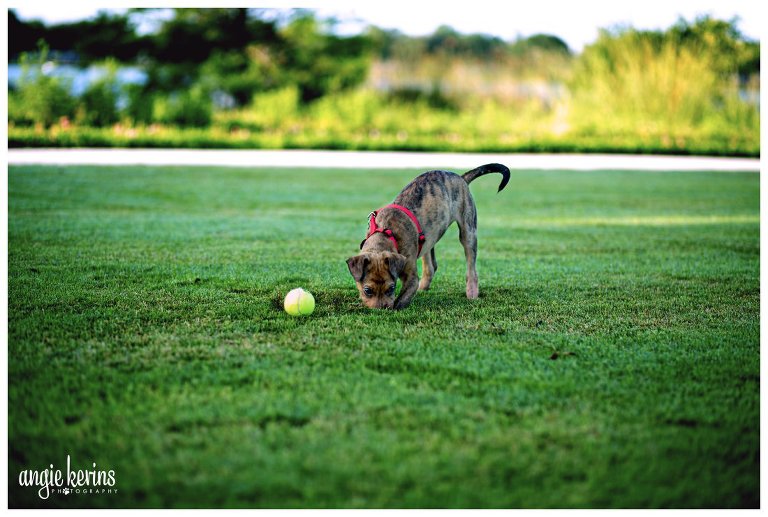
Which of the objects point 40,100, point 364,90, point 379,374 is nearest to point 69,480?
point 379,374

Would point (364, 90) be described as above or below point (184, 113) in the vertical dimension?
above

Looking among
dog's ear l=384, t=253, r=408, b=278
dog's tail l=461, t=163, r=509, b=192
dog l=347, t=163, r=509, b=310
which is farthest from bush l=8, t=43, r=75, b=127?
dog's ear l=384, t=253, r=408, b=278

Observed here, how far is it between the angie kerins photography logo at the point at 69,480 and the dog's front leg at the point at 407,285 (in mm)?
2688

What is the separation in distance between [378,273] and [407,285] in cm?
30

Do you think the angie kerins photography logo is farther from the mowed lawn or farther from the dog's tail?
the dog's tail

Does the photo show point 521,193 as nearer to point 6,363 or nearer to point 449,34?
point 6,363

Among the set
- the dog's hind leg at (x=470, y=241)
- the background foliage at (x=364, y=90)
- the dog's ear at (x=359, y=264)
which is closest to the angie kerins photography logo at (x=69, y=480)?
the dog's ear at (x=359, y=264)

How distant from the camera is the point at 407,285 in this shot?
17.0 ft

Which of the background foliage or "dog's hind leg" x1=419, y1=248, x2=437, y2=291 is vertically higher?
the background foliage

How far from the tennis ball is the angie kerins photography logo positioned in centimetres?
209

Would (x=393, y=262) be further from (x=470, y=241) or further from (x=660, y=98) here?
(x=660, y=98)

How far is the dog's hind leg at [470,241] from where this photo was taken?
555cm

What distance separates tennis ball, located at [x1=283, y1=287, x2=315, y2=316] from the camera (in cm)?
478

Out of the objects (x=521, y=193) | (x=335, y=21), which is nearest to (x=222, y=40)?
(x=335, y=21)
